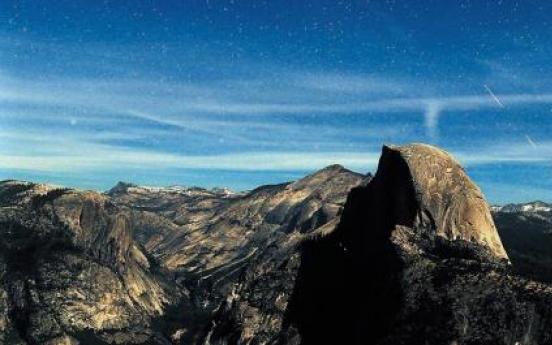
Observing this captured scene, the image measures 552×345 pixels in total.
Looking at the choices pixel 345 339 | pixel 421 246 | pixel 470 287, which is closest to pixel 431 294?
pixel 470 287

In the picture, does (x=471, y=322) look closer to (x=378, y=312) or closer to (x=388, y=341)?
(x=388, y=341)

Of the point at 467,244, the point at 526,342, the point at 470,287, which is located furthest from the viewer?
the point at 467,244

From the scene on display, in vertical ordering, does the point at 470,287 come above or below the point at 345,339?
above

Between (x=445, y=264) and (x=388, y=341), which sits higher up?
(x=445, y=264)

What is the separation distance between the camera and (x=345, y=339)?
199750 millimetres

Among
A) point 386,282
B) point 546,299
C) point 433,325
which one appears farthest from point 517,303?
point 386,282

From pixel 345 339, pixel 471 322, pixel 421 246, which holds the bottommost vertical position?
pixel 345 339

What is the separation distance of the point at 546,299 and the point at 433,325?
24.1 meters

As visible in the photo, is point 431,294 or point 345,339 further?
point 345,339

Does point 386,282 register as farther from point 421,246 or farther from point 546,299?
point 546,299

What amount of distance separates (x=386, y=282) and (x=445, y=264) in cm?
1578

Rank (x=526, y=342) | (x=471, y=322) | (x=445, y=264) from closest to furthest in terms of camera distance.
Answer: (x=526, y=342) → (x=471, y=322) → (x=445, y=264)

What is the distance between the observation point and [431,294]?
6762 inches

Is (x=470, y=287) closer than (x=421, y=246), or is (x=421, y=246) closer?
(x=470, y=287)
